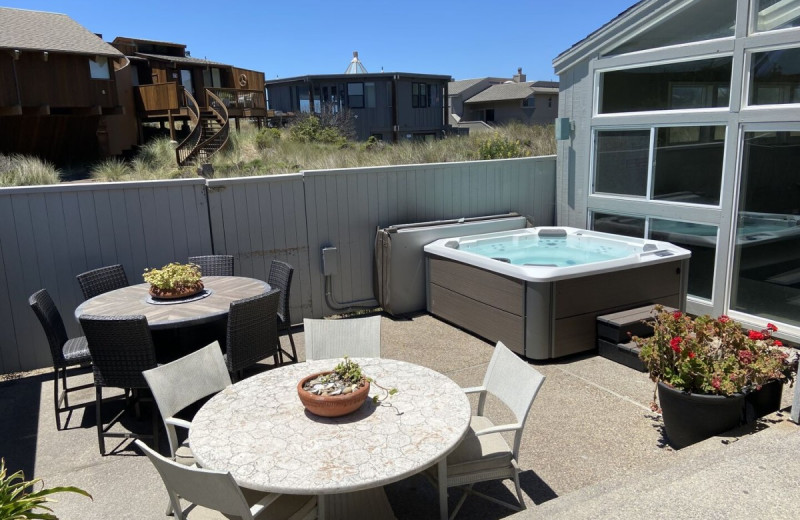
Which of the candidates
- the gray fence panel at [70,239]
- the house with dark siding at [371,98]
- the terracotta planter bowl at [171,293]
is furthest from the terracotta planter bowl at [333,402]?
the house with dark siding at [371,98]

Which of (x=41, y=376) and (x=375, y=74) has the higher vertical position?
(x=375, y=74)

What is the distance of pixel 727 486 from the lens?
2797 millimetres

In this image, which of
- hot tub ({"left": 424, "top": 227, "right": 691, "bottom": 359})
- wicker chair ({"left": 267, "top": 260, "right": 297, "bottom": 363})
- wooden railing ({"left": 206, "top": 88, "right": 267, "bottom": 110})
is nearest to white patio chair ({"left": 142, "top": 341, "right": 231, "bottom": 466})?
wicker chair ({"left": 267, "top": 260, "right": 297, "bottom": 363})

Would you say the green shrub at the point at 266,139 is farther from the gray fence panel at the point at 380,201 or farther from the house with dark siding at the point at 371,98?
the house with dark siding at the point at 371,98

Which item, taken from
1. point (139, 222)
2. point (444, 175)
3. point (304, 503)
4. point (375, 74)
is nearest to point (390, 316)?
point (444, 175)

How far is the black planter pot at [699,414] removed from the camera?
3.63 m

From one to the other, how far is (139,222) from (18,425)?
2.23m

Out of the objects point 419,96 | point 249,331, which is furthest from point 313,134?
point 249,331

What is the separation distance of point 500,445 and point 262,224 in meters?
4.29

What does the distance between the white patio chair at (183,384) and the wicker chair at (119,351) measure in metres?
0.76

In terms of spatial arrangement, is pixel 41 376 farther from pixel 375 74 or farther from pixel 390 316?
pixel 375 74

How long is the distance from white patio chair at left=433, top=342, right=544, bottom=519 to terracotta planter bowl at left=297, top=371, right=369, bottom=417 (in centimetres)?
60

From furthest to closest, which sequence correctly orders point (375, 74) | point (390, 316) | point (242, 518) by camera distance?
point (375, 74) < point (390, 316) < point (242, 518)

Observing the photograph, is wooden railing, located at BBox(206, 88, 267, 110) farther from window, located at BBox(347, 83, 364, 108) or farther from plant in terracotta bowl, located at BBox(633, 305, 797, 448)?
plant in terracotta bowl, located at BBox(633, 305, 797, 448)
